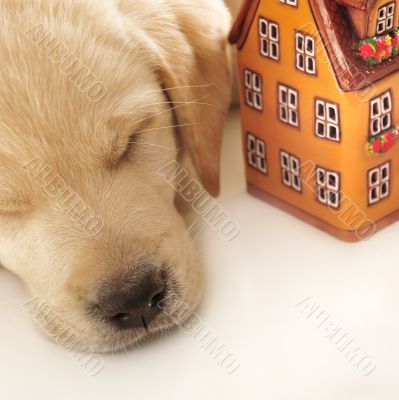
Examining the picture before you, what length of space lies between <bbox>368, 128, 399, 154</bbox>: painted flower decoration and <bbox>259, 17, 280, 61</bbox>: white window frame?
27 centimetres

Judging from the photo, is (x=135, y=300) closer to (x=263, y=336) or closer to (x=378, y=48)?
(x=263, y=336)

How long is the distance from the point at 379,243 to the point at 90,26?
2.62 ft

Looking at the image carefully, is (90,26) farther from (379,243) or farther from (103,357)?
(379,243)

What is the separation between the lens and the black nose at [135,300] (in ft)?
4.91

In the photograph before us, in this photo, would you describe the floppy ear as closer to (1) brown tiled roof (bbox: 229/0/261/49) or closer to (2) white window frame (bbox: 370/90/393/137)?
(1) brown tiled roof (bbox: 229/0/261/49)

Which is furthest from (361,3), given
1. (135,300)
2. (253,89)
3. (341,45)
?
(135,300)

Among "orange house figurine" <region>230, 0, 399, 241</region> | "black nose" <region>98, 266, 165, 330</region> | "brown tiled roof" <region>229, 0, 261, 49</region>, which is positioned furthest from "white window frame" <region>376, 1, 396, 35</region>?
"black nose" <region>98, 266, 165, 330</region>

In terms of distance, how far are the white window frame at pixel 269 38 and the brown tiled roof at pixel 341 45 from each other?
0.43 feet

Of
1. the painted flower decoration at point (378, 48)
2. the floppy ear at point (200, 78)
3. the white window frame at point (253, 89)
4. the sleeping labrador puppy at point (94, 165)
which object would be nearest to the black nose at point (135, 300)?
the sleeping labrador puppy at point (94, 165)

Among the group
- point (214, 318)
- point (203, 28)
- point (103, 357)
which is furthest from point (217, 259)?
point (203, 28)

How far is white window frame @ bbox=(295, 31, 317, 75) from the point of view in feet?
5.26

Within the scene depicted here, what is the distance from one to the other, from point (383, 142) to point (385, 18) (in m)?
0.26

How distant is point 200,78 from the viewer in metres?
1.82

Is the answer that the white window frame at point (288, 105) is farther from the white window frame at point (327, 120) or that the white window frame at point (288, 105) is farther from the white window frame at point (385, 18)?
the white window frame at point (385, 18)
